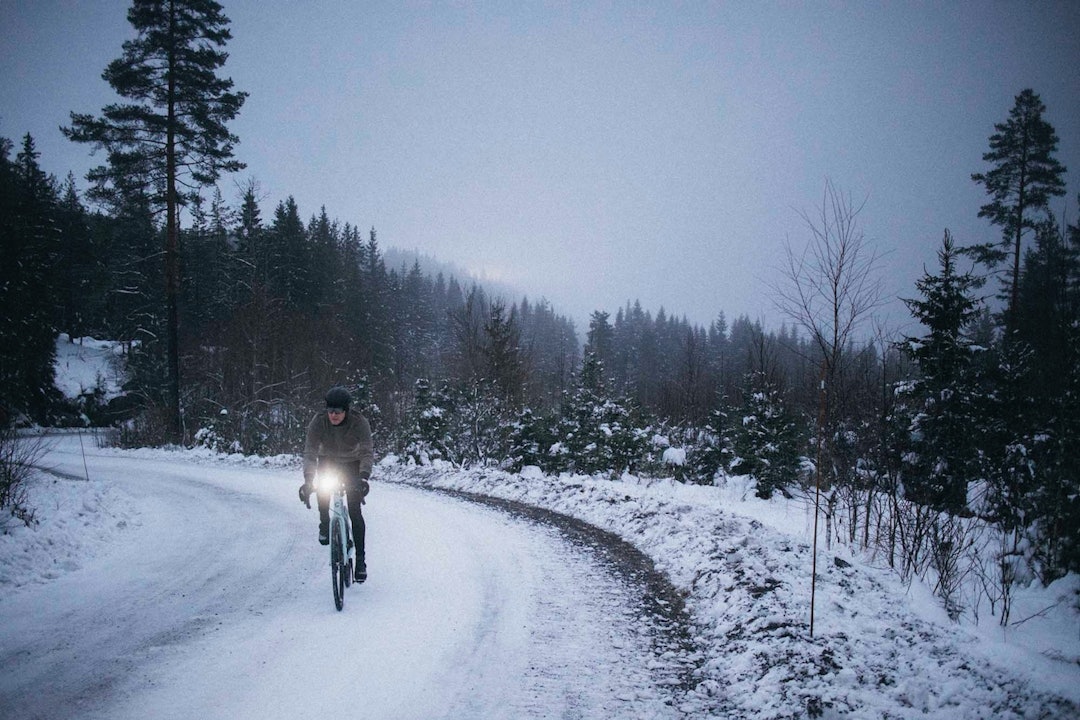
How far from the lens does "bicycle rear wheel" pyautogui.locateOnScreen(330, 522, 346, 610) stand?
200 inches

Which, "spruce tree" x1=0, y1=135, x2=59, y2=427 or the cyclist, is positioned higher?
"spruce tree" x1=0, y1=135, x2=59, y2=427

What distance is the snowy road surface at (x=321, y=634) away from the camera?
11.6ft

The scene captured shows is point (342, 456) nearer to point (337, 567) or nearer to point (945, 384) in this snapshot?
point (337, 567)

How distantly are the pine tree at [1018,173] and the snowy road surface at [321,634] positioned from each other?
27928 millimetres

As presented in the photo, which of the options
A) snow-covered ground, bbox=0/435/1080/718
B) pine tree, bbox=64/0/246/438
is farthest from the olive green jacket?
pine tree, bbox=64/0/246/438

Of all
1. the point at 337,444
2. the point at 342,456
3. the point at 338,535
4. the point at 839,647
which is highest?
the point at 337,444

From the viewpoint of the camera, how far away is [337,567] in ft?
17.1

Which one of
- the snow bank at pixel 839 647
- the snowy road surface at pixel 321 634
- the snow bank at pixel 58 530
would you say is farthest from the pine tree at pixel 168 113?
the snow bank at pixel 839 647

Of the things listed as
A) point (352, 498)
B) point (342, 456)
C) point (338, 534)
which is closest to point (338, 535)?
point (338, 534)

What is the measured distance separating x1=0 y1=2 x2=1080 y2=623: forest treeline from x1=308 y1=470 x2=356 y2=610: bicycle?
17.2 feet

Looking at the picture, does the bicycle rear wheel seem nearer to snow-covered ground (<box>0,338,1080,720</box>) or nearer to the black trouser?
snow-covered ground (<box>0,338,1080,720</box>)

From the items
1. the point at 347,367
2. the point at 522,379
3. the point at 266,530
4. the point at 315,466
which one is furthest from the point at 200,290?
the point at 315,466

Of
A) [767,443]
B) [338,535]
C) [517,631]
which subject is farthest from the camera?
[767,443]

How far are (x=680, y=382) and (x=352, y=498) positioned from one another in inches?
758
